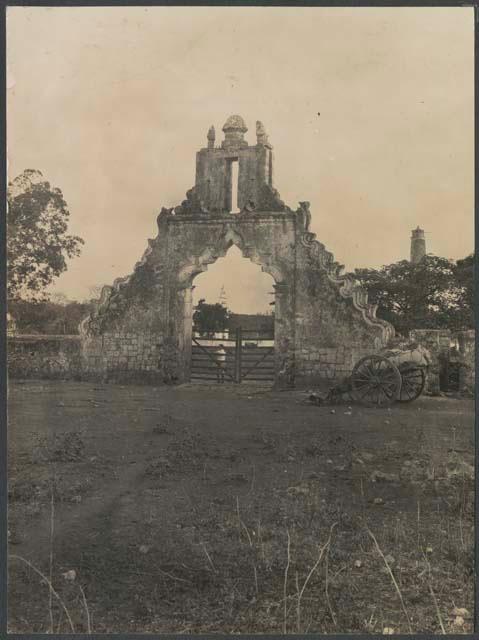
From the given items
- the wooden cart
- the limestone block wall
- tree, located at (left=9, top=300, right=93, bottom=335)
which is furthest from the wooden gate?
the limestone block wall

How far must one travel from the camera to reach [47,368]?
47.4ft

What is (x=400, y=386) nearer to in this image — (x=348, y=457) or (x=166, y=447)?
(x=348, y=457)

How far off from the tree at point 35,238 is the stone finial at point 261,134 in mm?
6206

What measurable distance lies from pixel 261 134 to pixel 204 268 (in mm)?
3814

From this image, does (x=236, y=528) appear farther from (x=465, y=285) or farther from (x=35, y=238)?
(x=465, y=285)

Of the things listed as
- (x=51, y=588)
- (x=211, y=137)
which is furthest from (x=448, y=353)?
(x=51, y=588)

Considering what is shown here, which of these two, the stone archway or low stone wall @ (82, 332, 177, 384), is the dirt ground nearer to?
the stone archway

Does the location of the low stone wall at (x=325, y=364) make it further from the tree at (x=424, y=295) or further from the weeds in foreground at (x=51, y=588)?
the weeds in foreground at (x=51, y=588)

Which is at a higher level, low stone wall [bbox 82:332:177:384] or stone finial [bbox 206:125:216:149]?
stone finial [bbox 206:125:216:149]

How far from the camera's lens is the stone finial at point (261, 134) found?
1503 cm

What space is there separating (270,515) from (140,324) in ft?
34.9

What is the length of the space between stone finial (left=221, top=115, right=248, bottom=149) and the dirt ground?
9.35 metres

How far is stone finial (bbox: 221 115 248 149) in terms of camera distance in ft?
50.0

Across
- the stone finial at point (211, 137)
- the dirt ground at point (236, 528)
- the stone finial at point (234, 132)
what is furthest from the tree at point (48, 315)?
the stone finial at point (234, 132)
